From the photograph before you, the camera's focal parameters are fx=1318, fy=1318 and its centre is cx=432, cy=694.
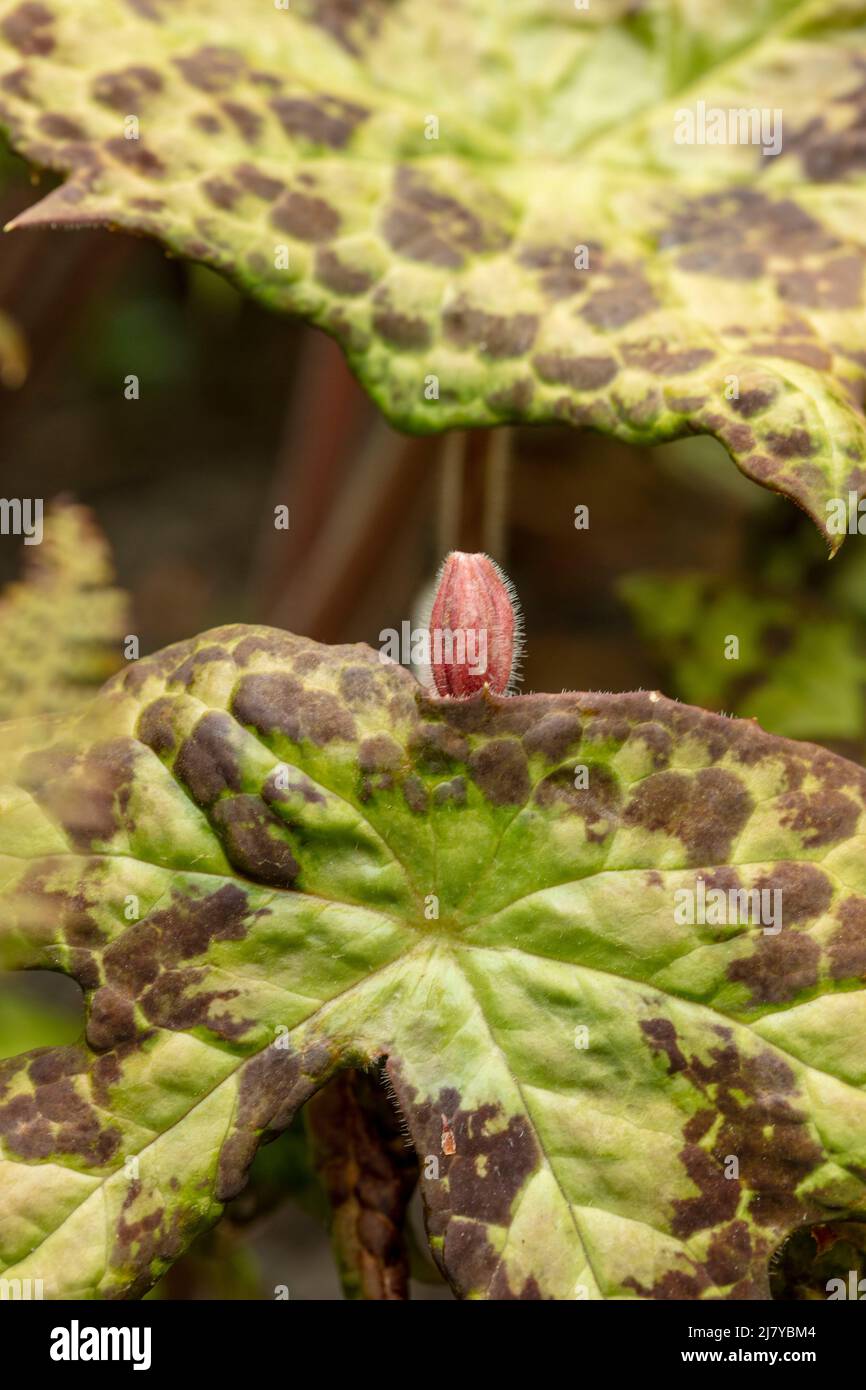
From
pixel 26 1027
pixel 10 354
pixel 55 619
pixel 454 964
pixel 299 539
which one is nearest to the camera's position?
pixel 454 964

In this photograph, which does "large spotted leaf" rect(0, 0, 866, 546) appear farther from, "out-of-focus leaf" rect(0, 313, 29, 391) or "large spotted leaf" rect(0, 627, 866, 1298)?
"out-of-focus leaf" rect(0, 313, 29, 391)

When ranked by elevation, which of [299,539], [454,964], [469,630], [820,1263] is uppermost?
[299,539]

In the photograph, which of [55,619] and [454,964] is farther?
[55,619]

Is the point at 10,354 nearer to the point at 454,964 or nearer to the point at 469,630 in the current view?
the point at 469,630

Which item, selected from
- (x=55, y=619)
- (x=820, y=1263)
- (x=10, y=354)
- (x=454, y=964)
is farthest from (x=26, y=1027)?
(x=820, y=1263)

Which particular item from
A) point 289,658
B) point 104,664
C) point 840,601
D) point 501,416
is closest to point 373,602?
point 840,601

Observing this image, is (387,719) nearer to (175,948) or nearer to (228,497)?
(175,948)
